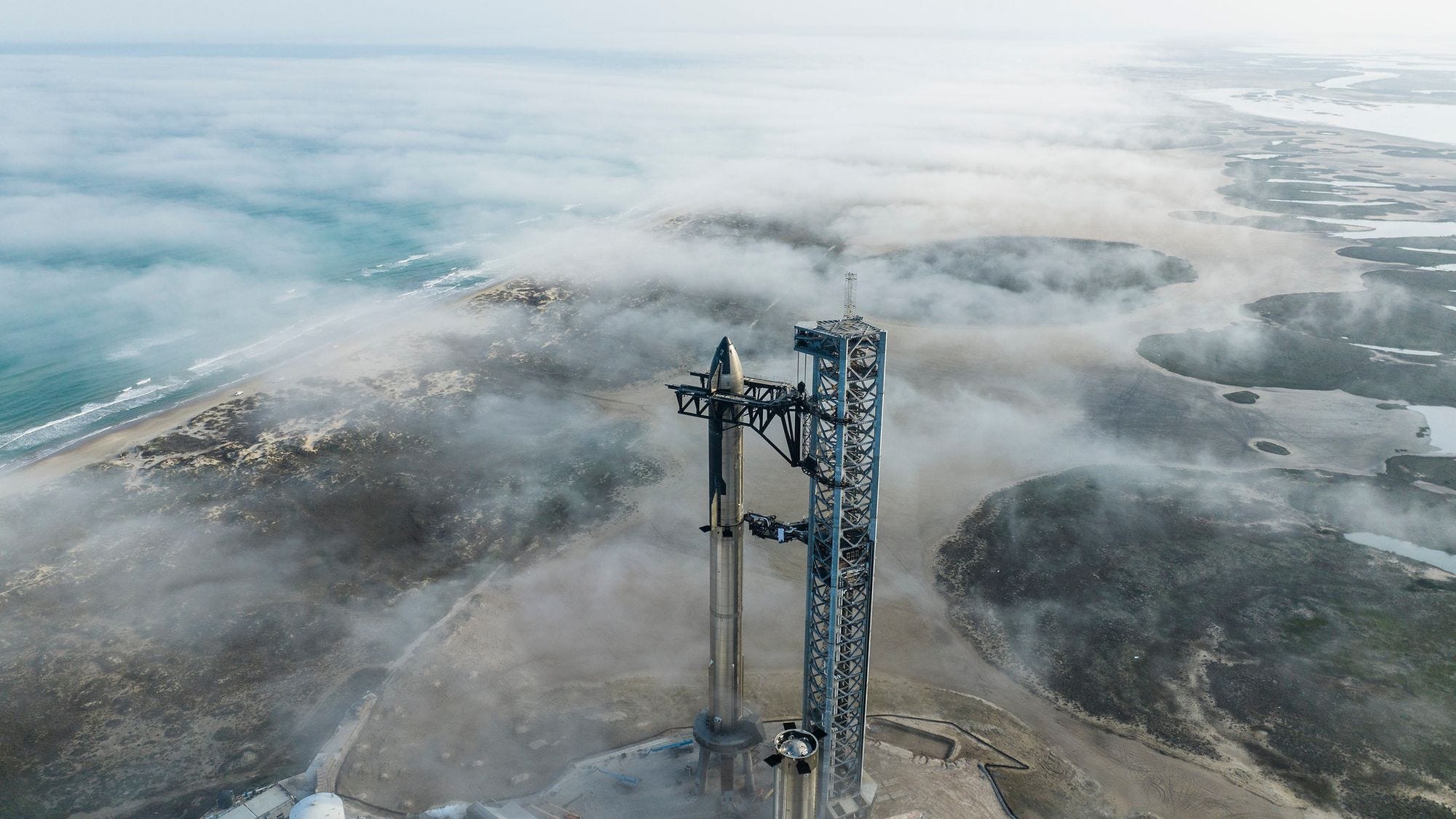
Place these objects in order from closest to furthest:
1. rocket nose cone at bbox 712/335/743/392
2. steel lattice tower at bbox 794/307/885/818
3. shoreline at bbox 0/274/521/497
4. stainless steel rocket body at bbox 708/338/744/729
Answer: steel lattice tower at bbox 794/307/885/818
rocket nose cone at bbox 712/335/743/392
stainless steel rocket body at bbox 708/338/744/729
shoreline at bbox 0/274/521/497

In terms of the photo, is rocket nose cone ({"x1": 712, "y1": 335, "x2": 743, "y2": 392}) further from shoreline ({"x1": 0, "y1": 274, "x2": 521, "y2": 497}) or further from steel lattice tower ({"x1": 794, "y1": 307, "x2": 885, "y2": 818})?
shoreline ({"x1": 0, "y1": 274, "x2": 521, "y2": 497})

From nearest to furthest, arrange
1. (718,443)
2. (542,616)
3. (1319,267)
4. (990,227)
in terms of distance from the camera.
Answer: (718,443), (542,616), (1319,267), (990,227)

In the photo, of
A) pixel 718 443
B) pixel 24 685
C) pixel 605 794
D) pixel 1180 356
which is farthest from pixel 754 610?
pixel 1180 356

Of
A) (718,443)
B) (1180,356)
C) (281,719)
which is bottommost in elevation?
(281,719)

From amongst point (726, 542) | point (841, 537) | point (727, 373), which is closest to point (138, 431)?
point (726, 542)

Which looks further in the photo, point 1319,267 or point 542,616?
point 1319,267

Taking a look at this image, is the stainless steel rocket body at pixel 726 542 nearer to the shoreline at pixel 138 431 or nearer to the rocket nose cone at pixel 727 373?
the rocket nose cone at pixel 727 373

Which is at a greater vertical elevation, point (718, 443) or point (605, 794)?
point (718, 443)

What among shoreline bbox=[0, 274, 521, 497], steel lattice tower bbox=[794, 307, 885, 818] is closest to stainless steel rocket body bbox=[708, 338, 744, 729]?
steel lattice tower bbox=[794, 307, 885, 818]

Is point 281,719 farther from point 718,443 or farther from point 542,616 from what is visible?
point 718,443
